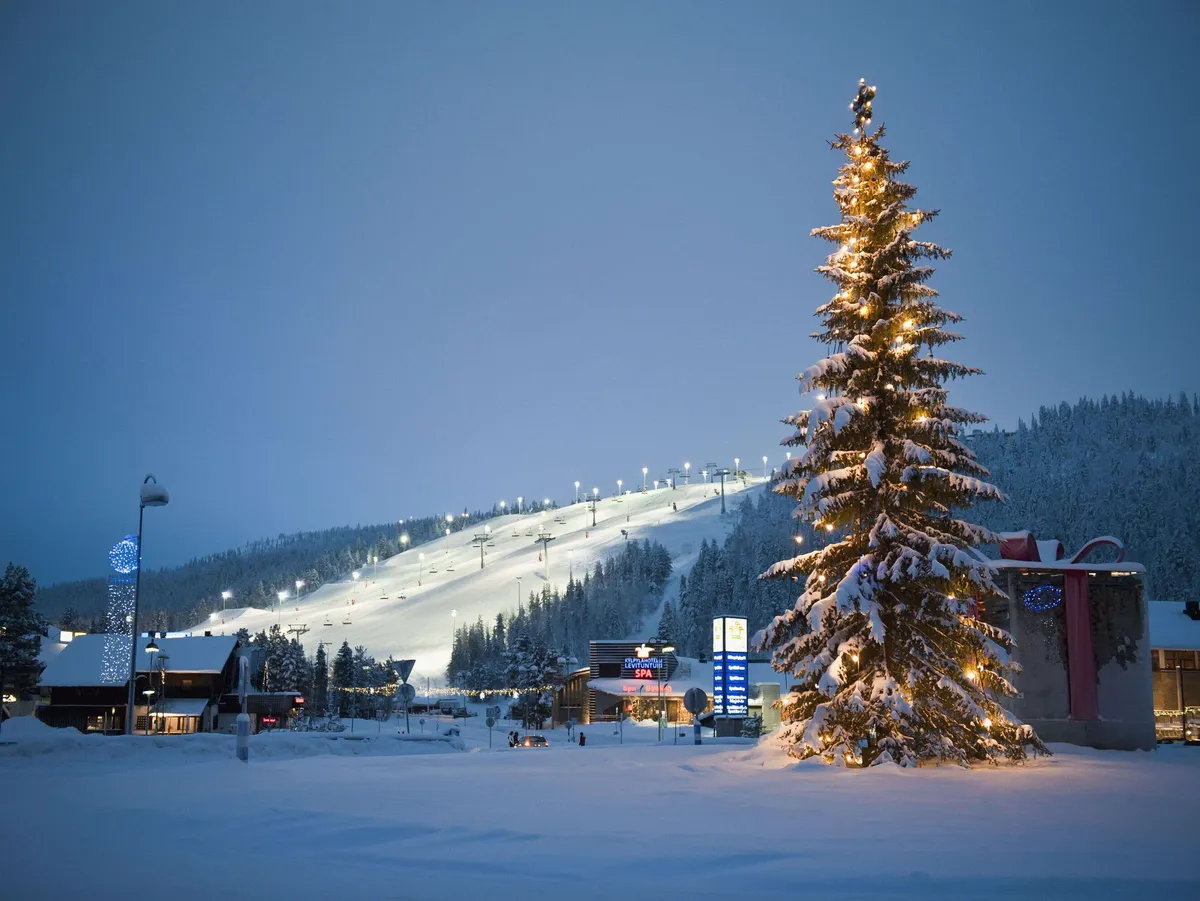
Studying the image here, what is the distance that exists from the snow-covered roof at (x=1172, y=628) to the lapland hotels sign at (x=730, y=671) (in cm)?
1704

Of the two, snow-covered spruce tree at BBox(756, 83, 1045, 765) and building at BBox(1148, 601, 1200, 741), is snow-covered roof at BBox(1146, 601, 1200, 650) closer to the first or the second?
building at BBox(1148, 601, 1200, 741)

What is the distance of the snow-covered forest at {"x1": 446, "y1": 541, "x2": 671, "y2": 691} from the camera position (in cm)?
11388

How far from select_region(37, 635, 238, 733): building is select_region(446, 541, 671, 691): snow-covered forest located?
46.8 meters

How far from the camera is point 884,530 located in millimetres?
18594

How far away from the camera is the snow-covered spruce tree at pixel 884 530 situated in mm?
18250

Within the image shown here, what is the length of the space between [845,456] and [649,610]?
163 meters

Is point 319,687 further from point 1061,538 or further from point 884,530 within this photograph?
point 884,530

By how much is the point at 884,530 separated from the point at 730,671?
23.0 meters

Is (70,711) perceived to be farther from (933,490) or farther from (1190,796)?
(1190,796)

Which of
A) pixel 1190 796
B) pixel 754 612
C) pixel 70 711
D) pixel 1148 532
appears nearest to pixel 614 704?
pixel 70 711

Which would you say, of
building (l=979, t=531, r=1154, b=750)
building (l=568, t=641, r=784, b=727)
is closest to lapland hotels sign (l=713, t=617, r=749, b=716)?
building (l=979, t=531, r=1154, b=750)

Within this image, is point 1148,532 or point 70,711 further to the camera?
point 1148,532

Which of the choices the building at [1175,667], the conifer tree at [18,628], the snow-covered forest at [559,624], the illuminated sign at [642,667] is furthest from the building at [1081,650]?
the snow-covered forest at [559,624]

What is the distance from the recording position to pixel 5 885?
7.72m
